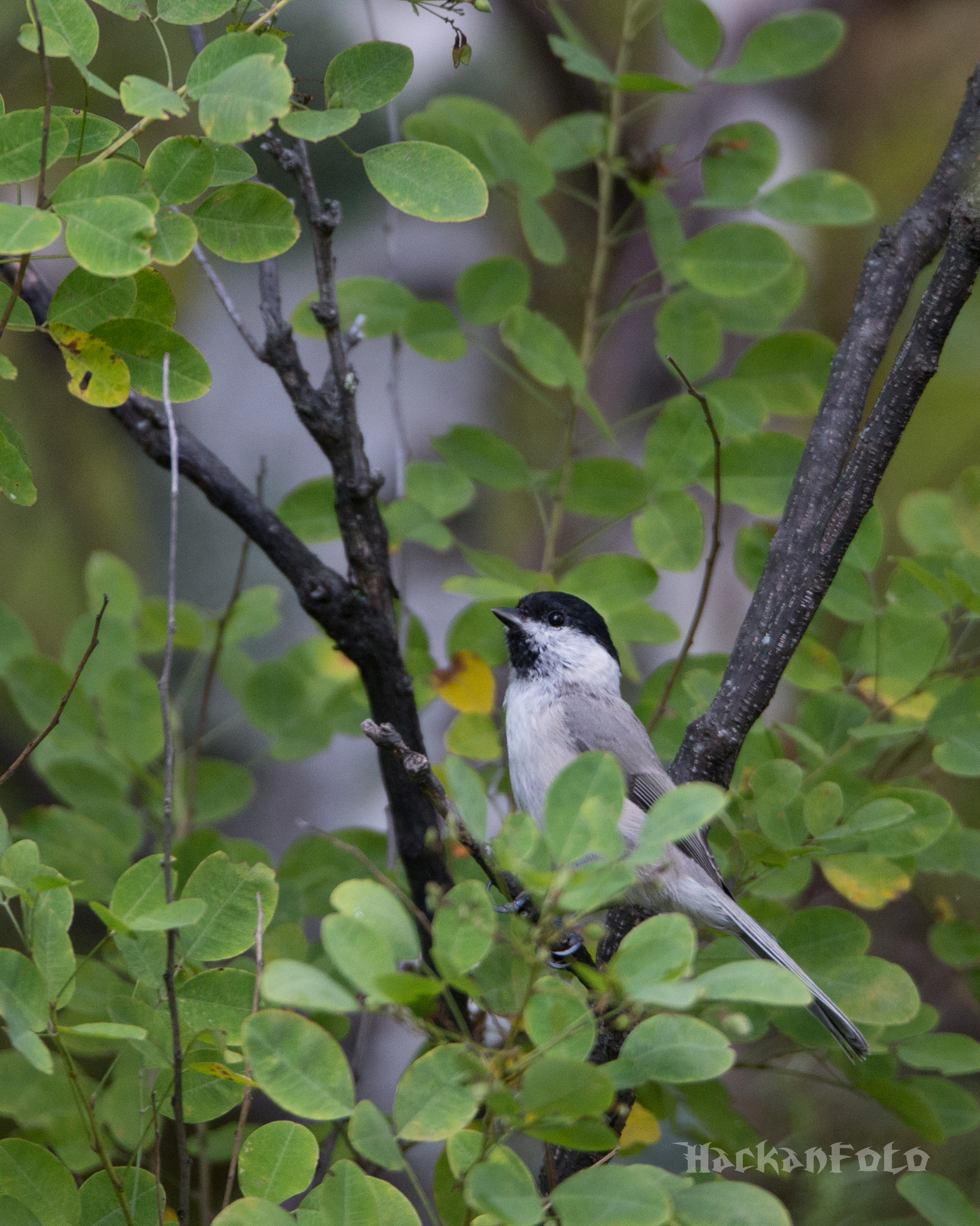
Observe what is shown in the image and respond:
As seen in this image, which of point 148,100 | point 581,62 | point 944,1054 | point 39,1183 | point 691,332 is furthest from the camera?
point 691,332

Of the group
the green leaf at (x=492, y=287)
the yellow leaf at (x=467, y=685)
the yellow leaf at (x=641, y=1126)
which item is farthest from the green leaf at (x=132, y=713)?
the yellow leaf at (x=641, y=1126)

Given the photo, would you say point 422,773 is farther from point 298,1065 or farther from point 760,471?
point 760,471

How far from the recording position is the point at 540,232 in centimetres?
230

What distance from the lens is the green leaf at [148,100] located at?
116cm

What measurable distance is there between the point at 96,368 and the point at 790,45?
1.69 metres

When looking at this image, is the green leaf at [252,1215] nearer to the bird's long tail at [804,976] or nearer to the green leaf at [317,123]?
the bird's long tail at [804,976]

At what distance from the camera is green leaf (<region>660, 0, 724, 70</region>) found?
2305mm

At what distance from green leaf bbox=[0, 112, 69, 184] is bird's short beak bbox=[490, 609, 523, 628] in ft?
4.29

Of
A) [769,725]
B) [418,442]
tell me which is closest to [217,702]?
[418,442]

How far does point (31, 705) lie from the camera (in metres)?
2.24

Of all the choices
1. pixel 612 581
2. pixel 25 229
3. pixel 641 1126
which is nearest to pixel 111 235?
pixel 25 229

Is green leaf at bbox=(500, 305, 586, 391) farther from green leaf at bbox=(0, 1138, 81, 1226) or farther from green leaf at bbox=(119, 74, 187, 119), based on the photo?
green leaf at bbox=(0, 1138, 81, 1226)

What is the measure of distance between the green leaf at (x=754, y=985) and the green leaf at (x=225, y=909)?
60cm

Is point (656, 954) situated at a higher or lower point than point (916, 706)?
higher
